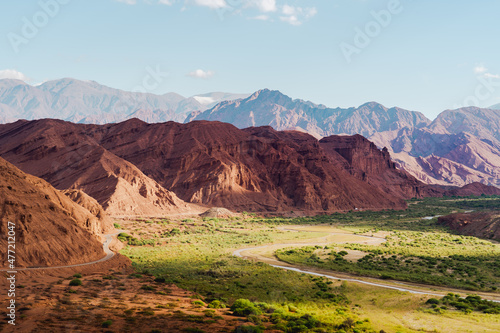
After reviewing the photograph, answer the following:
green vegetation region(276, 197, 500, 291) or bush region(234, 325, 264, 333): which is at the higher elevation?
bush region(234, 325, 264, 333)

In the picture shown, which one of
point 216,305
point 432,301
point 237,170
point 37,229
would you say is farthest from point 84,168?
point 432,301

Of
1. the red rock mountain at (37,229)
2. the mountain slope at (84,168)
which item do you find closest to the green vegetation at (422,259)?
the red rock mountain at (37,229)

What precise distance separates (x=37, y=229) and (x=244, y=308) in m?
21.0

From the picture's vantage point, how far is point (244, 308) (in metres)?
30.4

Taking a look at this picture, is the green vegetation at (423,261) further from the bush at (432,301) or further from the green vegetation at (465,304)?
the bush at (432,301)

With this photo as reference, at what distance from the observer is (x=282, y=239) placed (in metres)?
78.1

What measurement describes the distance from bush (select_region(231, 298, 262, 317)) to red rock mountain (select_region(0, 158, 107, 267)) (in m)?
17.4

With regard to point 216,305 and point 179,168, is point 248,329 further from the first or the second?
point 179,168

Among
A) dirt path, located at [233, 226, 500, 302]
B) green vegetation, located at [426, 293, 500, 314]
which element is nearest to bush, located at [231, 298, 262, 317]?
green vegetation, located at [426, 293, 500, 314]

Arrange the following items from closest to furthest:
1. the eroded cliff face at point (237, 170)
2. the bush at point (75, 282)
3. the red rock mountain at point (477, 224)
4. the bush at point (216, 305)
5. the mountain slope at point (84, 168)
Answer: the bush at point (216, 305), the bush at point (75, 282), the red rock mountain at point (477, 224), the mountain slope at point (84, 168), the eroded cliff face at point (237, 170)

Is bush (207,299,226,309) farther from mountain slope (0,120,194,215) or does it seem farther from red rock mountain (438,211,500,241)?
red rock mountain (438,211,500,241)

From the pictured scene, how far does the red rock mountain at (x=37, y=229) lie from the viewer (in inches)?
1401

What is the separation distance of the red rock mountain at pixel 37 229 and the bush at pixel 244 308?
17.4 metres

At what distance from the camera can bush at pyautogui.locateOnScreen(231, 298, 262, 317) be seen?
2948 cm
